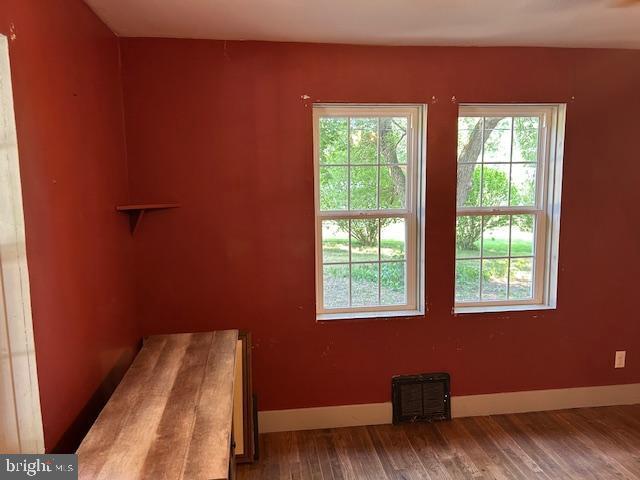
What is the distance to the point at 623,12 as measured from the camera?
7.59ft

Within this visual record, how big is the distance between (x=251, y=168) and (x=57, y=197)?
1284 mm

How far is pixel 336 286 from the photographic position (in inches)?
123

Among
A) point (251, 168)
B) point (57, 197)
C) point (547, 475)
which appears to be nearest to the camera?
point (57, 197)

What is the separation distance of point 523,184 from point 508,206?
0.18 meters

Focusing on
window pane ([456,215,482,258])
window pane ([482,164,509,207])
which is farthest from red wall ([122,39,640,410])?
window pane ([482,164,509,207])

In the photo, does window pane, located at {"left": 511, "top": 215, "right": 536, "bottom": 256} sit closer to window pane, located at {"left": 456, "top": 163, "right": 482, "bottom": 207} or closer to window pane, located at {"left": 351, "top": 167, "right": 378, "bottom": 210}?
window pane, located at {"left": 456, "top": 163, "right": 482, "bottom": 207}

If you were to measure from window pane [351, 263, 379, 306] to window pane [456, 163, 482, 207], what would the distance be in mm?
727

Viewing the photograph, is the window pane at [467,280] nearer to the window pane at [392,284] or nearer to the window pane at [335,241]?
the window pane at [392,284]

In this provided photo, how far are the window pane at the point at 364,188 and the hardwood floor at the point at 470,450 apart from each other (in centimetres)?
147

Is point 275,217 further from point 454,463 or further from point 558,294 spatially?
point 558,294

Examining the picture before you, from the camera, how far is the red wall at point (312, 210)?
9.04 ft

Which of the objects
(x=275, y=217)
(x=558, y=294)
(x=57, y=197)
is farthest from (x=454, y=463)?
(x=57, y=197)

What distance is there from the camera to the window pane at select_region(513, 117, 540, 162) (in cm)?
311

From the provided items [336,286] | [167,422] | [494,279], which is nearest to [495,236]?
[494,279]
